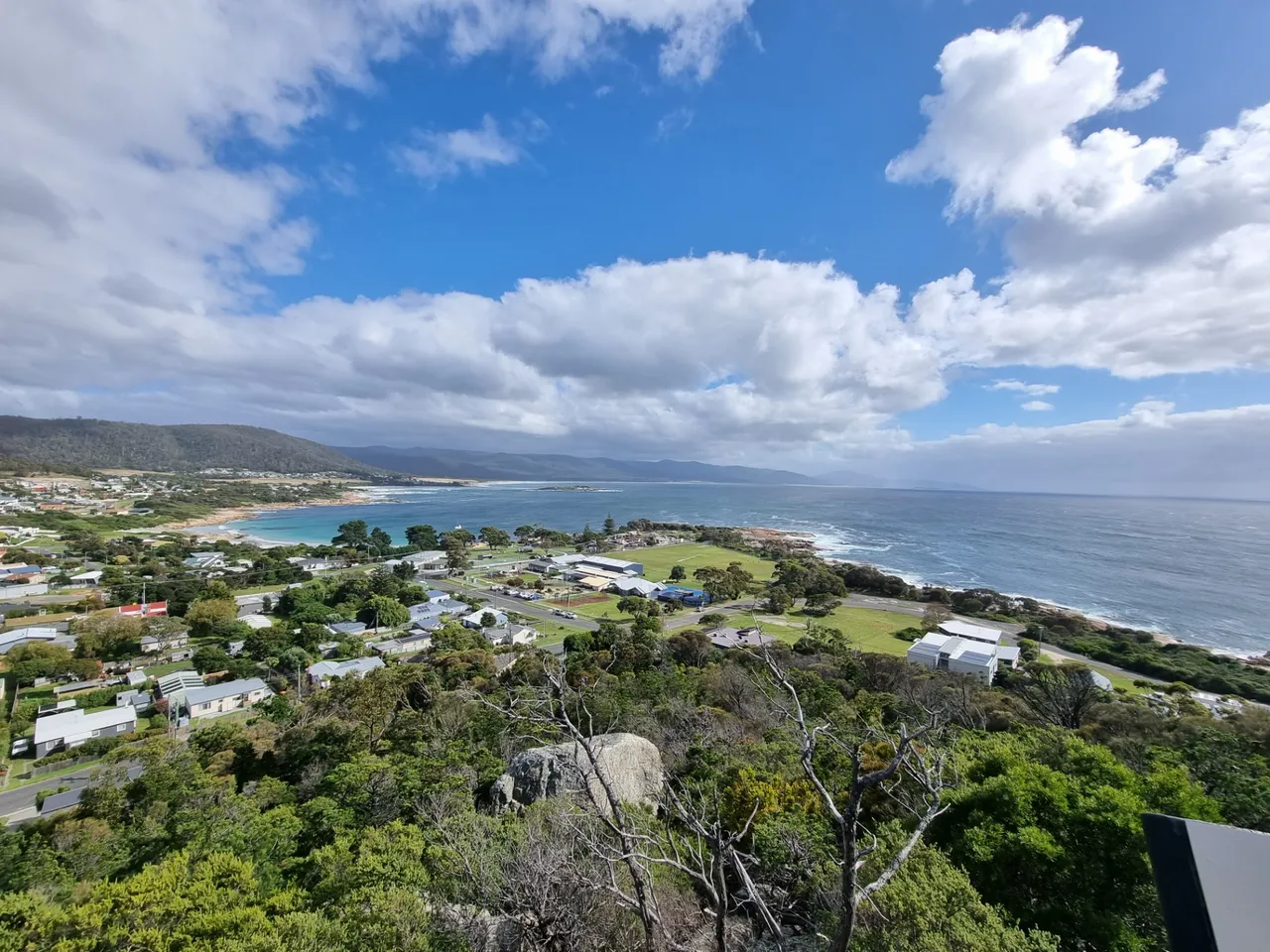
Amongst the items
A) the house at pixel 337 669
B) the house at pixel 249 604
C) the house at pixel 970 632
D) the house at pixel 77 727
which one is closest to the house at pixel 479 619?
the house at pixel 337 669

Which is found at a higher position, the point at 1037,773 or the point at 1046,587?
the point at 1037,773

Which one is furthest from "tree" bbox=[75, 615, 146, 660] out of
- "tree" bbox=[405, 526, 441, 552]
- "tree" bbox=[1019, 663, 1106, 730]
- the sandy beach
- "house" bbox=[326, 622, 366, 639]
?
the sandy beach

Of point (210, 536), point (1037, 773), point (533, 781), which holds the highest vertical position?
point (1037, 773)

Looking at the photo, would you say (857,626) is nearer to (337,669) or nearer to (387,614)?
(337,669)

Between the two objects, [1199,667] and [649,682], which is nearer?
[649,682]

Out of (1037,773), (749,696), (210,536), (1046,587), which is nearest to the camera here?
(1037,773)

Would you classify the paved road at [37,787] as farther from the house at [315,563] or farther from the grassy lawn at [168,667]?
the house at [315,563]

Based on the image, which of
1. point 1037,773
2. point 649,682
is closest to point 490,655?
point 649,682

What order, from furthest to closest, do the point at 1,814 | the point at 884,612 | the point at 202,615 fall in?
the point at 884,612 < the point at 202,615 < the point at 1,814

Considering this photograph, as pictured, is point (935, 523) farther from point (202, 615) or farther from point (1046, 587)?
point (202, 615)

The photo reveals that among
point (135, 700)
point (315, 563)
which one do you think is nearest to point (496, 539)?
point (315, 563)
